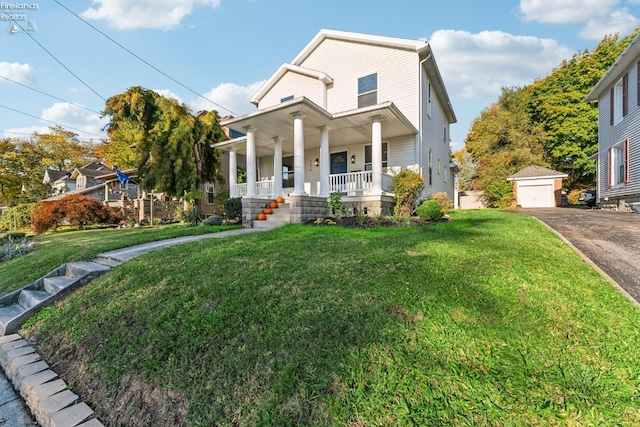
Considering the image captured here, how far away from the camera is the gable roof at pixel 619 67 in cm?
1005

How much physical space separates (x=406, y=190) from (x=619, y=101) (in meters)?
10.8

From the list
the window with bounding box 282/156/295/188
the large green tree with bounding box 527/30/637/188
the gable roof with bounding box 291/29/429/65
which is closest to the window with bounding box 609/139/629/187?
the gable roof with bounding box 291/29/429/65

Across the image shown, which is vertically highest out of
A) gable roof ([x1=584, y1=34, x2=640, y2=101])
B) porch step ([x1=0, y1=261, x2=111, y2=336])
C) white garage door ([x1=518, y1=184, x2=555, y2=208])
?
gable roof ([x1=584, y1=34, x2=640, y2=101])

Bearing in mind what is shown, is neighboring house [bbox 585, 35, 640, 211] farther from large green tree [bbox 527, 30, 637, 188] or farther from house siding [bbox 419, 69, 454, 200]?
large green tree [bbox 527, 30, 637, 188]

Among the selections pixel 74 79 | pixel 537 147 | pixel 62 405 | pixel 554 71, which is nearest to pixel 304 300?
pixel 62 405

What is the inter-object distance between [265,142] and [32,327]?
10.5 meters

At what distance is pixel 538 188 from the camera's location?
1839 cm

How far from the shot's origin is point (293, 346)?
81.7 inches

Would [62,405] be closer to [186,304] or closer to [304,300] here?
[186,304]

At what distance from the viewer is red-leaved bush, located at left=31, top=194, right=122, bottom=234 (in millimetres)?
13445

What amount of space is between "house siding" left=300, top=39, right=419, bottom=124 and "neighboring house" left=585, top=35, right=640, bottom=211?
7.42 m

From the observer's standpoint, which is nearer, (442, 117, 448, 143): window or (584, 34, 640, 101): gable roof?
(584, 34, 640, 101): gable roof

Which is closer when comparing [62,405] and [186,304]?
[62,405]

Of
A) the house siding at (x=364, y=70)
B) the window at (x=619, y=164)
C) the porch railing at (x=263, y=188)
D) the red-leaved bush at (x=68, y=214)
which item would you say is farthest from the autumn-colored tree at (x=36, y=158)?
the window at (x=619, y=164)
